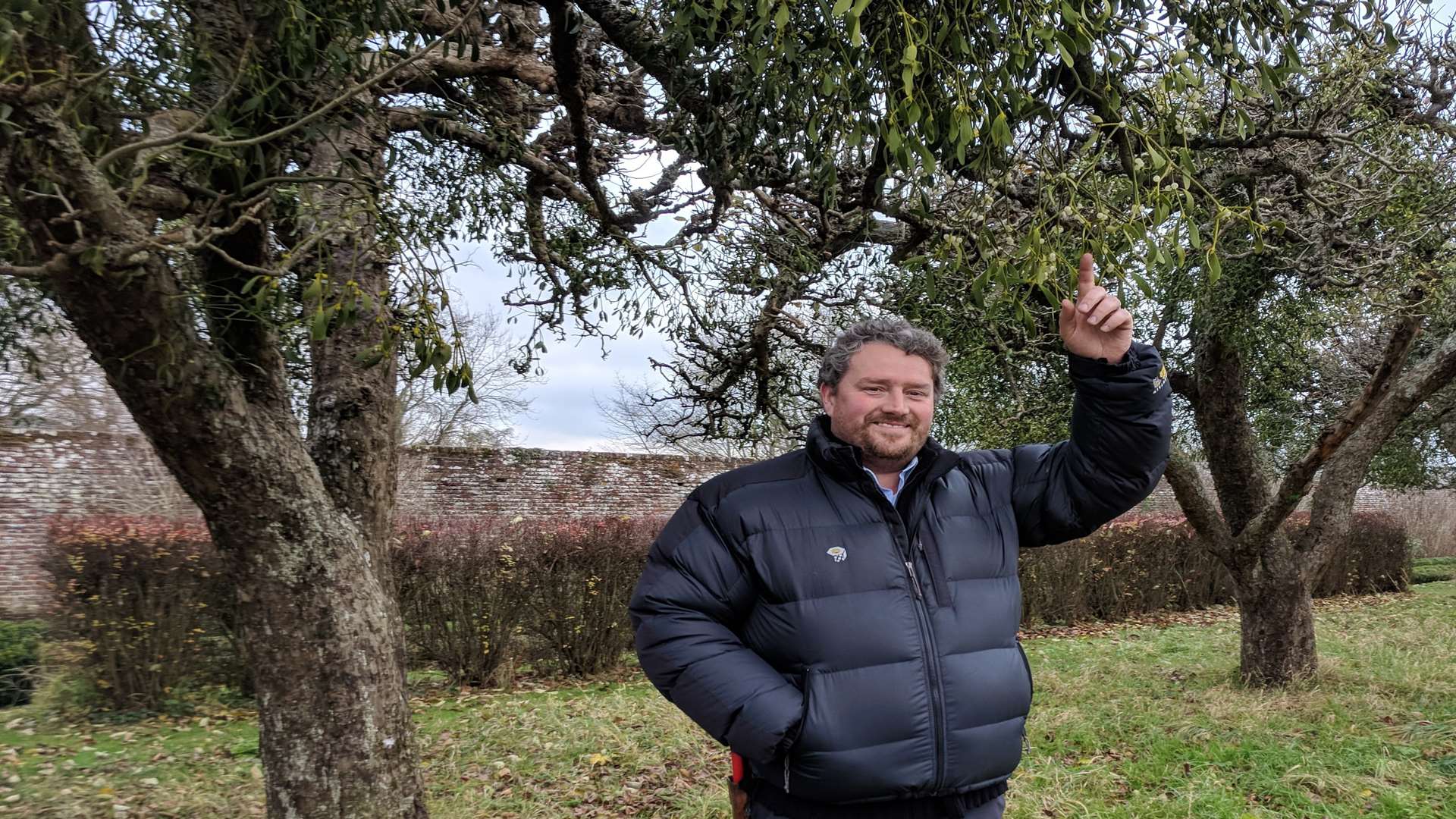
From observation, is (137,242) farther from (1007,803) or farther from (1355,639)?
(1355,639)

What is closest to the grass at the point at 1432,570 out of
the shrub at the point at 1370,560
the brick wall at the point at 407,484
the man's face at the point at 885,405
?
the shrub at the point at 1370,560

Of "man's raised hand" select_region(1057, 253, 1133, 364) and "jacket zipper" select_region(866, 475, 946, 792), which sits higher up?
"man's raised hand" select_region(1057, 253, 1133, 364)

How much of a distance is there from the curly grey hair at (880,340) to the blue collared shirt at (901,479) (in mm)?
229

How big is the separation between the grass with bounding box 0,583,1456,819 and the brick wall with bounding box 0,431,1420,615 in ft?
11.3

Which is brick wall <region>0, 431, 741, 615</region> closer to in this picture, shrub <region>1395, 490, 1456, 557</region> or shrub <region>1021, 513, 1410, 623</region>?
shrub <region>1021, 513, 1410, 623</region>

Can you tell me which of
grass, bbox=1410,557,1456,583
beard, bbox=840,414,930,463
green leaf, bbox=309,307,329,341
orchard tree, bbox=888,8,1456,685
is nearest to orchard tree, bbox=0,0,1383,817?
green leaf, bbox=309,307,329,341

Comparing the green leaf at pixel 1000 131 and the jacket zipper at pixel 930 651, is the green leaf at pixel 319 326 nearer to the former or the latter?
the jacket zipper at pixel 930 651

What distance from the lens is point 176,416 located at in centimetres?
305

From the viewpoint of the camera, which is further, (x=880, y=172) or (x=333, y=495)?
(x=333, y=495)

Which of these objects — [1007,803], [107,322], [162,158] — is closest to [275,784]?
→ [107,322]

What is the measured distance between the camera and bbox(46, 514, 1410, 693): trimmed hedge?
7.34 meters

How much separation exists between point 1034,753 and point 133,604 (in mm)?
7018

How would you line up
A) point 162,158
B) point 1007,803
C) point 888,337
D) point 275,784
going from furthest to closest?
point 1007,803 → point 275,784 → point 162,158 → point 888,337

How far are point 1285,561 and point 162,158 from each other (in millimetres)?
7367
